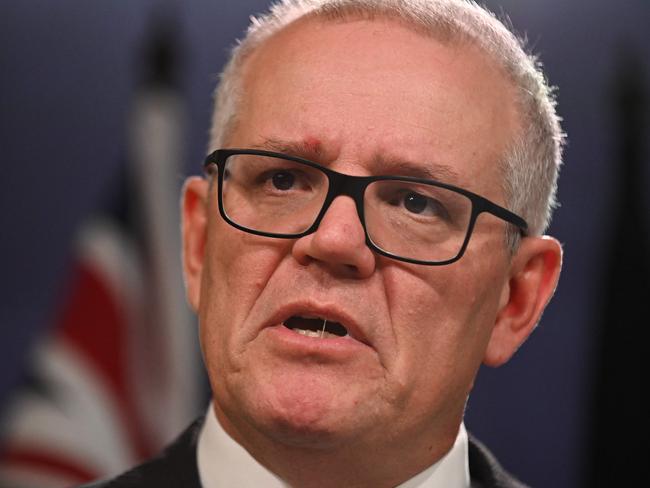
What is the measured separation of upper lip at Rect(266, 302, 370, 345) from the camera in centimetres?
139

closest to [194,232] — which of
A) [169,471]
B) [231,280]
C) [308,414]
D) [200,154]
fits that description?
[231,280]

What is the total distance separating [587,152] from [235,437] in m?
1.90

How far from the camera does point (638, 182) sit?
9.92ft

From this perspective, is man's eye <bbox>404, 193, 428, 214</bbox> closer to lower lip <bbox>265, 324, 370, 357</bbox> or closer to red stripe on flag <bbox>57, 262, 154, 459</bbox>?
lower lip <bbox>265, 324, 370, 357</bbox>

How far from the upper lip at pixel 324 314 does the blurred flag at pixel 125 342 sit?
1.85 metres

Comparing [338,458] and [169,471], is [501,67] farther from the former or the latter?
[169,471]

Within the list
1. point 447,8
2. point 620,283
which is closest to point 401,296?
point 447,8

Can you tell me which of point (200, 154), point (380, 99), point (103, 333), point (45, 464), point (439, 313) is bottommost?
point (45, 464)

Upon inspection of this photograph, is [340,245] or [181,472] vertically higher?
[340,245]

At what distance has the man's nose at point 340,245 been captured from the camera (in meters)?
1.38

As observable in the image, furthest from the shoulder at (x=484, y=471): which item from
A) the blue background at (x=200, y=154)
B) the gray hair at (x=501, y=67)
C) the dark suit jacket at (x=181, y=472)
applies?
the blue background at (x=200, y=154)

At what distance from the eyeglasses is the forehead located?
4 centimetres

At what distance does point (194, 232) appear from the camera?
1773 millimetres

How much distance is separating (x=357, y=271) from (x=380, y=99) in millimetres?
273
